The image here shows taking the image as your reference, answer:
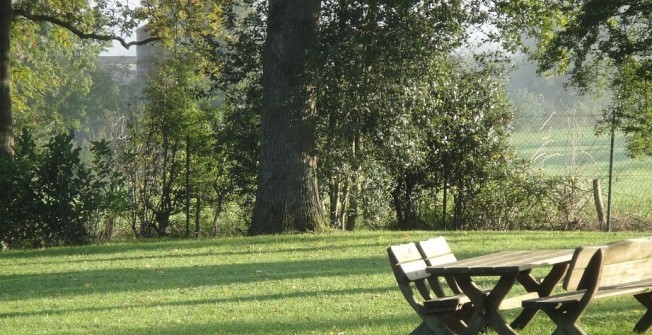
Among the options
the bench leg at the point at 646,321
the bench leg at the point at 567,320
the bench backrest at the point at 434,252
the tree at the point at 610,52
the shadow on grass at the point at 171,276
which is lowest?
the shadow on grass at the point at 171,276

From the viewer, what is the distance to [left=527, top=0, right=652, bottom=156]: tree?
19.2 metres

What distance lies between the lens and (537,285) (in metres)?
8.93

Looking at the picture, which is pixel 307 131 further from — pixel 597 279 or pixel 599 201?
pixel 597 279

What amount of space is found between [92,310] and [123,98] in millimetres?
61461

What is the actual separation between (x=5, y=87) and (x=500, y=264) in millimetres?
17162

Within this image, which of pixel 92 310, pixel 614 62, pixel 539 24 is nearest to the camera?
pixel 92 310

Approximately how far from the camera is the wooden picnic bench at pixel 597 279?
7.25m

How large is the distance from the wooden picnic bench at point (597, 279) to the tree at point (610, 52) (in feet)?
37.9

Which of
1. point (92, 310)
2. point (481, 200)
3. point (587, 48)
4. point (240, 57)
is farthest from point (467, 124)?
point (92, 310)

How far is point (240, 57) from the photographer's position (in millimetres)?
22422

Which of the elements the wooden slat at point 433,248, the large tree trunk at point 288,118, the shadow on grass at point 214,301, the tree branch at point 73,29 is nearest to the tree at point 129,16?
the tree branch at point 73,29

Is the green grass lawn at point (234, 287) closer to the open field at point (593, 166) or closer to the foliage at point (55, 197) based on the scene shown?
the foliage at point (55, 197)

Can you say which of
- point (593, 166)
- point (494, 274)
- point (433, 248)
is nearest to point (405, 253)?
point (433, 248)

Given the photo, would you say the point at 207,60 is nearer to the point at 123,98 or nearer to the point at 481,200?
the point at 481,200
